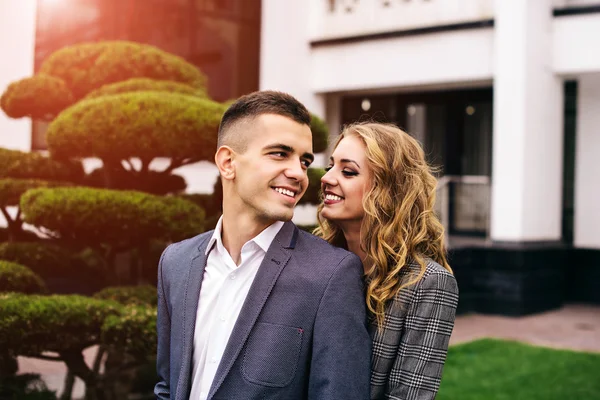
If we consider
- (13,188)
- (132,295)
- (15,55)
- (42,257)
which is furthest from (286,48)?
(132,295)

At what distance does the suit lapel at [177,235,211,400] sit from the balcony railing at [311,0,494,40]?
9400 mm

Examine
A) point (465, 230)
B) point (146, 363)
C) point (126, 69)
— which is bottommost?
point (146, 363)

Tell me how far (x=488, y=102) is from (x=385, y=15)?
2.60m

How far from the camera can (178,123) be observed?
5121mm

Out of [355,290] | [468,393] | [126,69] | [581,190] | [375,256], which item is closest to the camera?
[355,290]

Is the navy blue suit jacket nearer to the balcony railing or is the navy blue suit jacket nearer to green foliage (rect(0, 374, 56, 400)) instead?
green foliage (rect(0, 374, 56, 400))

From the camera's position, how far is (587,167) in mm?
11352

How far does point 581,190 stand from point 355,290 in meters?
10.4

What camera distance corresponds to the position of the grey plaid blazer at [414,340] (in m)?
2.06

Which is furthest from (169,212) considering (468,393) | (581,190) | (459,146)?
(459,146)

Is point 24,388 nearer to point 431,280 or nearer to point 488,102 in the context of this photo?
point 431,280

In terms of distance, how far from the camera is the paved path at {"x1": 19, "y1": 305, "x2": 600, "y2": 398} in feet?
27.3

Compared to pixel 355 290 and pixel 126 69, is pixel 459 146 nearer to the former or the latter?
pixel 126 69

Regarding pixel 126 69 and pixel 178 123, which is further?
pixel 126 69
